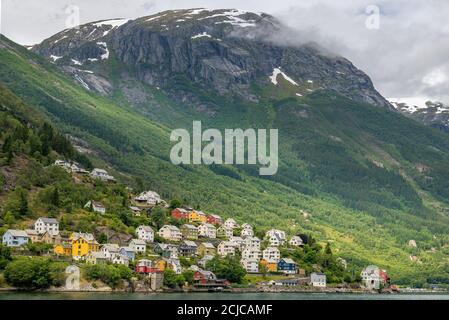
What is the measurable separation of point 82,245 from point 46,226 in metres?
5.48

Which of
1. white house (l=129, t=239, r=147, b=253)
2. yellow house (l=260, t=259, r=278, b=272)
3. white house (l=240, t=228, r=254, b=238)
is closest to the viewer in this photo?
white house (l=129, t=239, r=147, b=253)

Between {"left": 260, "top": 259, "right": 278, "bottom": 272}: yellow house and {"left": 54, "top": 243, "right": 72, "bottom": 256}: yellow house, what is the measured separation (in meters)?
32.9

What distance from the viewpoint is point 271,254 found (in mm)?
123000

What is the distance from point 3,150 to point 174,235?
98.9 ft

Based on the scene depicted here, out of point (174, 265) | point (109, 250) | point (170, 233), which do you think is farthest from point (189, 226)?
point (109, 250)

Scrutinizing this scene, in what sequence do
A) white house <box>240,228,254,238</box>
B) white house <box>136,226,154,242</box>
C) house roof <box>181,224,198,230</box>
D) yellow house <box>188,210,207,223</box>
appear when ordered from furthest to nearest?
yellow house <box>188,210,207,223</box> → white house <box>240,228,254,238</box> → house roof <box>181,224,198,230</box> → white house <box>136,226,154,242</box>

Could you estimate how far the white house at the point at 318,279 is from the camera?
11388 cm

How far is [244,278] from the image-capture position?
353 feet

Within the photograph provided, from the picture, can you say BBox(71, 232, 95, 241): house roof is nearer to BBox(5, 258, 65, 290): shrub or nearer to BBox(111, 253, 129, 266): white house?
BBox(111, 253, 129, 266): white house

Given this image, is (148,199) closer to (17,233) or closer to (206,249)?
(206,249)

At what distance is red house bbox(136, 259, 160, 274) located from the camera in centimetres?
9438

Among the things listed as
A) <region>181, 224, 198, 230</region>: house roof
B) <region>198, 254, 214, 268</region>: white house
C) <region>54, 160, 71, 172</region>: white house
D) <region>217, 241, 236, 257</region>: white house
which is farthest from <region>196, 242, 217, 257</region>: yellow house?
<region>54, 160, 71, 172</region>: white house
